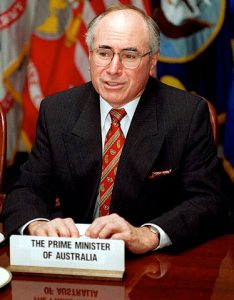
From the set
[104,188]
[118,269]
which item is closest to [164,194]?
[104,188]

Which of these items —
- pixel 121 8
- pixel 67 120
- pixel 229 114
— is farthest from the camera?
pixel 229 114

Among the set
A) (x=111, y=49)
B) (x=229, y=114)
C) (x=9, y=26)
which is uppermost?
(x=111, y=49)

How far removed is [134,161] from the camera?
2.18 metres

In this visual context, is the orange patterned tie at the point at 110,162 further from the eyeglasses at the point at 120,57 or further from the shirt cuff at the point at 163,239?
the shirt cuff at the point at 163,239

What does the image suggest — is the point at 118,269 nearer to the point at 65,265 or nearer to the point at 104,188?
the point at 65,265

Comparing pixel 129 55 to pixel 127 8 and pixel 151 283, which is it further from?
pixel 151 283

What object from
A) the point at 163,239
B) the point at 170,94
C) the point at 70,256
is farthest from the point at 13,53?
the point at 70,256

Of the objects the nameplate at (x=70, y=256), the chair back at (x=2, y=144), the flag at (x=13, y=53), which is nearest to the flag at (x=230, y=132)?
the flag at (x=13, y=53)

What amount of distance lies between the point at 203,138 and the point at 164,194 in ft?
0.83

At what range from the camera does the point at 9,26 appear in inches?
189

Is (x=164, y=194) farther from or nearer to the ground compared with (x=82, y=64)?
farther from the ground

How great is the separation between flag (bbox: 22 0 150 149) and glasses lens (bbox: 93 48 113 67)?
2.70m

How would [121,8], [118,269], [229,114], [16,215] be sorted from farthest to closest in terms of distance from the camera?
[229,114]
[121,8]
[16,215]
[118,269]

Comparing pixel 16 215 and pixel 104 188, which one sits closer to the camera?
pixel 16 215
